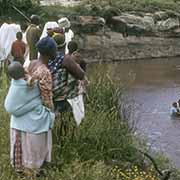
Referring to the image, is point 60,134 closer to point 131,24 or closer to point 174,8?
point 131,24

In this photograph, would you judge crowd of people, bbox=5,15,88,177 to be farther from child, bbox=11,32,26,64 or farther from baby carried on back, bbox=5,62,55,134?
child, bbox=11,32,26,64

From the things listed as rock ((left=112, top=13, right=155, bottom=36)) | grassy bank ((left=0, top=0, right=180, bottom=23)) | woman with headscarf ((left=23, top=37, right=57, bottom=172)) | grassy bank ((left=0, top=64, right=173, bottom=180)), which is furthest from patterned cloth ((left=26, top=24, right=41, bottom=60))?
rock ((left=112, top=13, right=155, bottom=36))

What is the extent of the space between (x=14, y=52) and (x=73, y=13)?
638 inches

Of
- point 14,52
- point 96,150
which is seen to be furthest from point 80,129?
point 14,52

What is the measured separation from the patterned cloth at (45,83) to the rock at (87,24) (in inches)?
774

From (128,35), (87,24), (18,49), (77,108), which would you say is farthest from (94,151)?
(128,35)

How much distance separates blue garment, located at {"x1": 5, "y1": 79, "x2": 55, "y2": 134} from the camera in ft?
18.8

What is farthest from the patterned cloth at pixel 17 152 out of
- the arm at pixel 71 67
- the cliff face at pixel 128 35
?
the cliff face at pixel 128 35

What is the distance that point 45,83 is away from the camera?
583 centimetres

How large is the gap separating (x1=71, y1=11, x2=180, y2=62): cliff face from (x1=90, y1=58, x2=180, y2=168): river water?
878 millimetres

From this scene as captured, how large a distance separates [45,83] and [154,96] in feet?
40.1

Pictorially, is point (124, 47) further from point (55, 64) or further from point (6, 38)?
point (55, 64)

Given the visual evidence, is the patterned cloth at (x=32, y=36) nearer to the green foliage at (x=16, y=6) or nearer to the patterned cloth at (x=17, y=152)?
the patterned cloth at (x=17, y=152)

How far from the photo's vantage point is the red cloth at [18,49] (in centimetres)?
960
